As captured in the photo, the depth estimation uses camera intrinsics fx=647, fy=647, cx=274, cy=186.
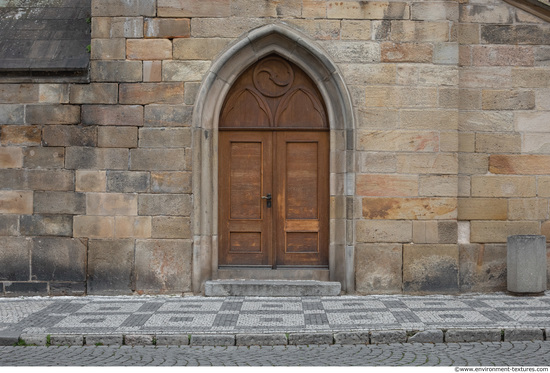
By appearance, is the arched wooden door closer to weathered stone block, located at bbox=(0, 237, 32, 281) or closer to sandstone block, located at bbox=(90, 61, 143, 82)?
sandstone block, located at bbox=(90, 61, 143, 82)

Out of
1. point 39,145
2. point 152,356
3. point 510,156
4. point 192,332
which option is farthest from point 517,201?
point 39,145

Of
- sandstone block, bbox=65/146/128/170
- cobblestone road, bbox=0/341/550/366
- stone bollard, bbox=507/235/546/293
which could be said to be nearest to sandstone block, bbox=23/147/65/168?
sandstone block, bbox=65/146/128/170

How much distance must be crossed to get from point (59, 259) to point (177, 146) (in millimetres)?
2213

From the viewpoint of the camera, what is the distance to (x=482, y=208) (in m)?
9.02

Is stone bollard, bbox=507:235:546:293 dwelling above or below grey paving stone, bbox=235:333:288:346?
above

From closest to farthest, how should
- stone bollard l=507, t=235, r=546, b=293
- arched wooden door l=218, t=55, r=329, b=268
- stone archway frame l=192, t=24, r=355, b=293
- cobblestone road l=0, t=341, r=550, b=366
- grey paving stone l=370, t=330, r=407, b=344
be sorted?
cobblestone road l=0, t=341, r=550, b=366
grey paving stone l=370, t=330, r=407, b=344
stone bollard l=507, t=235, r=546, b=293
stone archway frame l=192, t=24, r=355, b=293
arched wooden door l=218, t=55, r=329, b=268

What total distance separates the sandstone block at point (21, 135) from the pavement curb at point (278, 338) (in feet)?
10.6

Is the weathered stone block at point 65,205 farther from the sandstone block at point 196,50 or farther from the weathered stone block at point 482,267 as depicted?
the weathered stone block at point 482,267

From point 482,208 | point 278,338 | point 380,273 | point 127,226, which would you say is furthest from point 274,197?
point 278,338

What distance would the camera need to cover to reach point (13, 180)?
28.9ft

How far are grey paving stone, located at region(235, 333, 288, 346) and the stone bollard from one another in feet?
12.5

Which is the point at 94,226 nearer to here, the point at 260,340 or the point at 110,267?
the point at 110,267

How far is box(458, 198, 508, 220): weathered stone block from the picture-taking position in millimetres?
8984

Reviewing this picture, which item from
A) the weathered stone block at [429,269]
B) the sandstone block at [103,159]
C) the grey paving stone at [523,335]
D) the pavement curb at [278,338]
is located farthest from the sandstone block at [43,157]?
the grey paving stone at [523,335]
